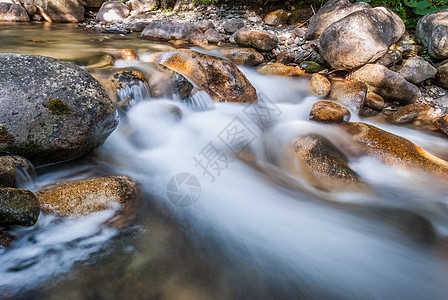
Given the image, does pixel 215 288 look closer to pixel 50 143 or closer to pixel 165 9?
pixel 50 143

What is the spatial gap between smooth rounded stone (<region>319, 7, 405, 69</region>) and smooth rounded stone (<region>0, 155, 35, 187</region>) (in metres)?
7.24

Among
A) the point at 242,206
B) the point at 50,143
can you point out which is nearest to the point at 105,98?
the point at 50,143

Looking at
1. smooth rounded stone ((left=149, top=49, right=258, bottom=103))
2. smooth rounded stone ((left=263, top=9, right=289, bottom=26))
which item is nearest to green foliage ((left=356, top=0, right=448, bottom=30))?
smooth rounded stone ((left=263, top=9, right=289, bottom=26))

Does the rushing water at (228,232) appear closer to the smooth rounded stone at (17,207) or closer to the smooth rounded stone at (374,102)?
the smooth rounded stone at (17,207)

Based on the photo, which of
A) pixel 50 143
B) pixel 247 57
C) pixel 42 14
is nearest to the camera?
pixel 50 143

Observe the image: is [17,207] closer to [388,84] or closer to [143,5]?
[388,84]

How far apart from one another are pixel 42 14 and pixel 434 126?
17247 mm

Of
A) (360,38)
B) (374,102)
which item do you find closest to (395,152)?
(374,102)

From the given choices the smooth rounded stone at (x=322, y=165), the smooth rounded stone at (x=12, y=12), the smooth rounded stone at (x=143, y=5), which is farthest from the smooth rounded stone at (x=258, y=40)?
the smooth rounded stone at (x=12, y=12)

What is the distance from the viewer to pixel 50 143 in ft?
9.68

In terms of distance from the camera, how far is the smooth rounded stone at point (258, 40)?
8.34m

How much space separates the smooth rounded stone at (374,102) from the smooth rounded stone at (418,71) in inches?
46.3

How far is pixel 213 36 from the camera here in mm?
9844

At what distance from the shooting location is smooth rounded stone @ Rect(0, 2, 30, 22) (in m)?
Answer: 11.9
